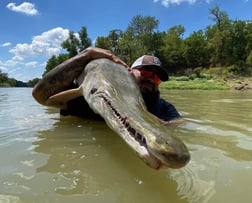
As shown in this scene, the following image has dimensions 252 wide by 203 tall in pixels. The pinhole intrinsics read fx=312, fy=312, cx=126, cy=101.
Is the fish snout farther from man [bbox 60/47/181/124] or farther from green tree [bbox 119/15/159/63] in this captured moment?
green tree [bbox 119/15/159/63]

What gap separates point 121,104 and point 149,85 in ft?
5.22

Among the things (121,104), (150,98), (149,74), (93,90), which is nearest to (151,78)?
A: (149,74)

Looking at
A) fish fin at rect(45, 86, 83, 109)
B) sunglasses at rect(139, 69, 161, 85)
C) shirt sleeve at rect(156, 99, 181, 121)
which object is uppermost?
sunglasses at rect(139, 69, 161, 85)

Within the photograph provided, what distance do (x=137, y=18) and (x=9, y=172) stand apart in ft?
174

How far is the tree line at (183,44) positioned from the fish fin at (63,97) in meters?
34.7

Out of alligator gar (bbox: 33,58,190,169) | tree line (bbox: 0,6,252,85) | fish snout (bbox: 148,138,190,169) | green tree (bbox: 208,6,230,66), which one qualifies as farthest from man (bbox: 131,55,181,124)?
green tree (bbox: 208,6,230,66)

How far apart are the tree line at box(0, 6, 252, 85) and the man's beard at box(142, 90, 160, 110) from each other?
34.5m

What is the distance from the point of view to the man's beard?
13.9 ft

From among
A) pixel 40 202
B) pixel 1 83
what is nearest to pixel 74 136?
pixel 40 202

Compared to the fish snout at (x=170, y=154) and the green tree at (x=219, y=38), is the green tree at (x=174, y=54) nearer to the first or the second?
the green tree at (x=219, y=38)

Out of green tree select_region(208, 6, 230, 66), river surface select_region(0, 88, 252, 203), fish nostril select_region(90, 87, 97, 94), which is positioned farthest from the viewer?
green tree select_region(208, 6, 230, 66)

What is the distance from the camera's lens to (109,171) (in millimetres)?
2438

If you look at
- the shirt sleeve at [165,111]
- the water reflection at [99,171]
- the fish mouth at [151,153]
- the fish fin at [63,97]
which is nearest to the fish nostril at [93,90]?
the water reflection at [99,171]

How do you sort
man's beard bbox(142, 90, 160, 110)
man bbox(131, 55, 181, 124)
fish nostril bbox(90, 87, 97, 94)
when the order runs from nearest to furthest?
1. fish nostril bbox(90, 87, 97, 94)
2. man bbox(131, 55, 181, 124)
3. man's beard bbox(142, 90, 160, 110)
